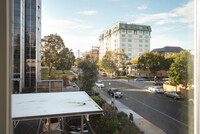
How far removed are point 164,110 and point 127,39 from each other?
0.88m

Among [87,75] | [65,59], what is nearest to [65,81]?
[65,59]

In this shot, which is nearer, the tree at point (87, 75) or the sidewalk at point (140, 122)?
the sidewalk at point (140, 122)

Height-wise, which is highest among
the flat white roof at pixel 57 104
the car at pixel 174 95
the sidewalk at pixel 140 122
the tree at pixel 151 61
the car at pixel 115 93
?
the tree at pixel 151 61

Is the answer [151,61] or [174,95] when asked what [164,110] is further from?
[151,61]

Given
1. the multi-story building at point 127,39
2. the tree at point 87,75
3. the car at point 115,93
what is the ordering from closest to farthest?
the multi-story building at point 127,39 → the car at point 115,93 → the tree at point 87,75

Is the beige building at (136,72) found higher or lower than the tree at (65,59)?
lower

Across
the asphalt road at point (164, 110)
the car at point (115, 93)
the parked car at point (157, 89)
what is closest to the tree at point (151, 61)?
the parked car at point (157, 89)

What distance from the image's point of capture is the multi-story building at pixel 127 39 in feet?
4.74

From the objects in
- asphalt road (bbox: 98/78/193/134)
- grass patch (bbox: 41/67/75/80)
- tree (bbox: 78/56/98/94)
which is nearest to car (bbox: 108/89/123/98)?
asphalt road (bbox: 98/78/193/134)

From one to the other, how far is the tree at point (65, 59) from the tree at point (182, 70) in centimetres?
110

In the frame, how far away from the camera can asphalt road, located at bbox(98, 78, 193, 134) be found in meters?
1.08

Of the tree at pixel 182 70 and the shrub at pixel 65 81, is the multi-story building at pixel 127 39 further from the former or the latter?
the shrub at pixel 65 81

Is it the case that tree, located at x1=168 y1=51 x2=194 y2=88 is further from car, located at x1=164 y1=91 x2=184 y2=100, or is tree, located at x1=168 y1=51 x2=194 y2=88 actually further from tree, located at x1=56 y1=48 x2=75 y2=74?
tree, located at x1=56 y1=48 x2=75 y2=74

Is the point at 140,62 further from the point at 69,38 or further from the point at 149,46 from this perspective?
the point at 69,38
